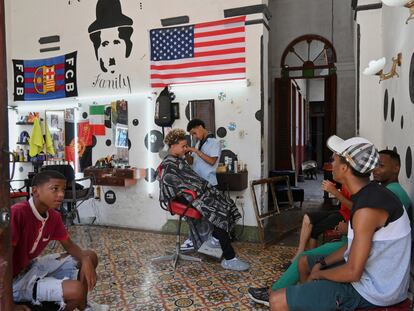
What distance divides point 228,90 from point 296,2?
3.82 metres

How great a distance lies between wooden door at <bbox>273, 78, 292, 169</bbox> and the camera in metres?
7.54

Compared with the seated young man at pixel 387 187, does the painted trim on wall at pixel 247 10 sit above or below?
above

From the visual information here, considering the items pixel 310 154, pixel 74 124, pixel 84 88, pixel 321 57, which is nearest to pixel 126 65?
pixel 84 88

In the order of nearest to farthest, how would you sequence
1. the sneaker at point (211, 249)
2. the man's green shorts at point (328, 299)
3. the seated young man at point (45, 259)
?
the man's green shorts at point (328, 299) → the seated young man at point (45, 259) → the sneaker at point (211, 249)

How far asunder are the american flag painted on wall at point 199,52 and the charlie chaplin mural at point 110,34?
0.50 m

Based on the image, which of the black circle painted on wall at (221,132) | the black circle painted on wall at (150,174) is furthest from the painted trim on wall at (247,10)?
the black circle painted on wall at (150,174)

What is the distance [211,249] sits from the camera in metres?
4.23

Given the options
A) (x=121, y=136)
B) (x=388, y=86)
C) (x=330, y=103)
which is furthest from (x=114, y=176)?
(x=330, y=103)

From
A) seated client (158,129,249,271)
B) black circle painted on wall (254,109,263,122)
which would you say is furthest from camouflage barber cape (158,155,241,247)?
black circle painted on wall (254,109,263,122)

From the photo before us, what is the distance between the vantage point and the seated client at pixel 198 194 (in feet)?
12.3

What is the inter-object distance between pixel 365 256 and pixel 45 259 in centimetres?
191

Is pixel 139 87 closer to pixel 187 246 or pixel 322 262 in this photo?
pixel 187 246

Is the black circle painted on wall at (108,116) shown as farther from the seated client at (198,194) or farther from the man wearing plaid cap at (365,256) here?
the man wearing plaid cap at (365,256)

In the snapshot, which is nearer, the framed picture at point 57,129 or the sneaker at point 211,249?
the sneaker at point 211,249
